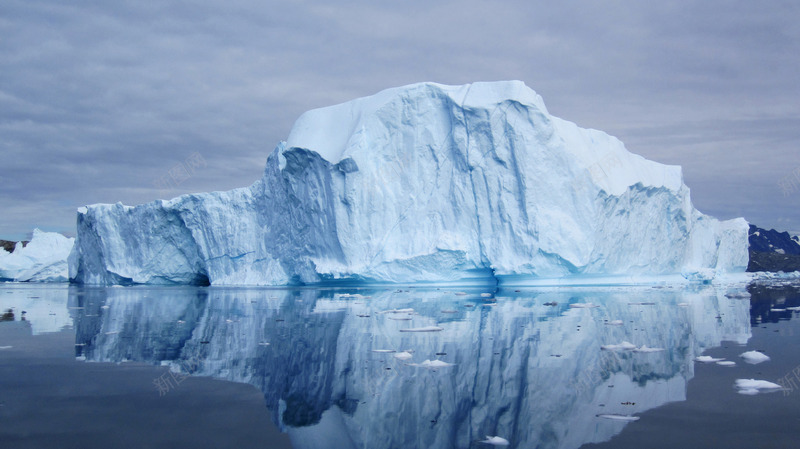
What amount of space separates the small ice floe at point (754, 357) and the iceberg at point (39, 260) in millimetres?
34118

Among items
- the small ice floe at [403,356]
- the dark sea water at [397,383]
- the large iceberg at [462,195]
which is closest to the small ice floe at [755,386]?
the dark sea water at [397,383]

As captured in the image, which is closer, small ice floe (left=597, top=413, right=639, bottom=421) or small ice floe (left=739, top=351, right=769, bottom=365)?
small ice floe (left=597, top=413, right=639, bottom=421)

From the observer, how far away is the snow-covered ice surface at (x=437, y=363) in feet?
12.3

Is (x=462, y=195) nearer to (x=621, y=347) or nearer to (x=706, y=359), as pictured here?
(x=621, y=347)

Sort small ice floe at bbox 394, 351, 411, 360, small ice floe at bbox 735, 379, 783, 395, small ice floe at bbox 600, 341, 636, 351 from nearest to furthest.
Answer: small ice floe at bbox 735, 379, 783, 395 → small ice floe at bbox 394, 351, 411, 360 → small ice floe at bbox 600, 341, 636, 351

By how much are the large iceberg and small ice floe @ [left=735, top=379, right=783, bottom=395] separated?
37.4 feet

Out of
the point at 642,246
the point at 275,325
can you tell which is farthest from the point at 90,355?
the point at 642,246

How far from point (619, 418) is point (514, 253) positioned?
41.5 ft

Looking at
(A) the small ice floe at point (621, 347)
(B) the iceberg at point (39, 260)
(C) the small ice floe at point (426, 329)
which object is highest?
(B) the iceberg at point (39, 260)

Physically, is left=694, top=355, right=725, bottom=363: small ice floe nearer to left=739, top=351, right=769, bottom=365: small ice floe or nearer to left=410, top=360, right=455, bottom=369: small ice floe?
left=739, top=351, right=769, bottom=365: small ice floe

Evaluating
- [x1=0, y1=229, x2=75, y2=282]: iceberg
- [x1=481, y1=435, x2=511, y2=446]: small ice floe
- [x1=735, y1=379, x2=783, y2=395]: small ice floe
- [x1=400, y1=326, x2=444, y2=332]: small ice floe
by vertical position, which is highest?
[x1=0, y1=229, x2=75, y2=282]: iceberg

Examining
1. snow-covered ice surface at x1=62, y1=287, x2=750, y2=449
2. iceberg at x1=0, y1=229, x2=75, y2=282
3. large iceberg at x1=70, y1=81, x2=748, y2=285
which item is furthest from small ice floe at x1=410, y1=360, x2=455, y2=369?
iceberg at x1=0, y1=229, x2=75, y2=282

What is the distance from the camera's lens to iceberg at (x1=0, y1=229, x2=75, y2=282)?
1261 inches

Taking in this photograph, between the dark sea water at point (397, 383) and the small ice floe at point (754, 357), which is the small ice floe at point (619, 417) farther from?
the small ice floe at point (754, 357)
